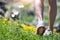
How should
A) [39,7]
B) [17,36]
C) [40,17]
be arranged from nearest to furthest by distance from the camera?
[17,36], [40,17], [39,7]

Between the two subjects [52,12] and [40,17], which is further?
[52,12]

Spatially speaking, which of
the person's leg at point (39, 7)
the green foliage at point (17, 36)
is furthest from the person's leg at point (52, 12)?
the green foliage at point (17, 36)

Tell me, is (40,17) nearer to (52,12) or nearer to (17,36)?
(52,12)

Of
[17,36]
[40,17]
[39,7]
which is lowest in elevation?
[17,36]

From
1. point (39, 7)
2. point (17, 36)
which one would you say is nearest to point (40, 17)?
point (39, 7)

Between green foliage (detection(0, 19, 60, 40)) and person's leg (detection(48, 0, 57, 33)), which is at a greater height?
person's leg (detection(48, 0, 57, 33))

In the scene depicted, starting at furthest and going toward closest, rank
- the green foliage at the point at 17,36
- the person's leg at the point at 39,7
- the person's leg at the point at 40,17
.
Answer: the person's leg at the point at 39,7 < the person's leg at the point at 40,17 < the green foliage at the point at 17,36

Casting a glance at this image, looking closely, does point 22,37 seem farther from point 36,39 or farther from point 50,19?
point 50,19

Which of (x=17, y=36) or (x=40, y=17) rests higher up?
(x=40, y=17)

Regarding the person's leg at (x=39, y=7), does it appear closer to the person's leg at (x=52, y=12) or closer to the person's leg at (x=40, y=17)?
the person's leg at (x=40, y=17)

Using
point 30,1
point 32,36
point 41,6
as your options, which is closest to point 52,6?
point 41,6

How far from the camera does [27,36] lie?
6.18m

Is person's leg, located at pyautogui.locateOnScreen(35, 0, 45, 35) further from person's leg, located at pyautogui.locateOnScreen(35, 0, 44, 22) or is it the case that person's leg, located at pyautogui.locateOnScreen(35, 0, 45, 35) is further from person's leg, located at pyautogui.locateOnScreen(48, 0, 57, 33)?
person's leg, located at pyautogui.locateOnScreen(48, 0, 57, 33)

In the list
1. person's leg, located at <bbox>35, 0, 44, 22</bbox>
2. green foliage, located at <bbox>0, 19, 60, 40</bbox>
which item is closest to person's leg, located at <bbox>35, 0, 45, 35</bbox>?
person's leg, located at <bbox>35, 0, 44, 22</bbox>
